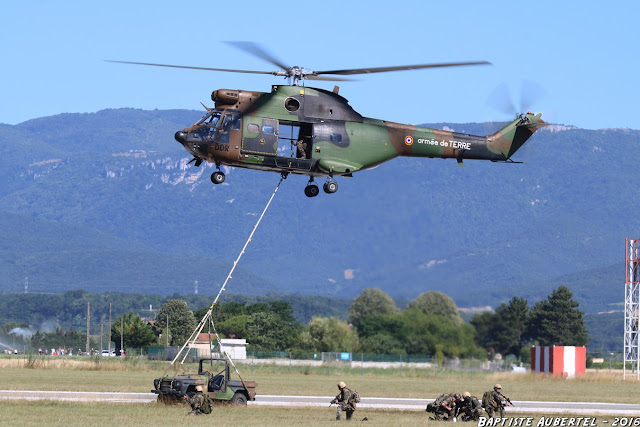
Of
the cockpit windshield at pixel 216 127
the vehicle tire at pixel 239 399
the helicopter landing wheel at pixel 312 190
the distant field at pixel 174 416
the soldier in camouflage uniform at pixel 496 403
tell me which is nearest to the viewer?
the distant field at pixel 174 416

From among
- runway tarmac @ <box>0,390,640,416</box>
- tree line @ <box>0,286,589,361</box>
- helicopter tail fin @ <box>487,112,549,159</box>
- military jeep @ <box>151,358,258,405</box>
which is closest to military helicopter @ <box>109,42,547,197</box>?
helicopter tail fin @ <box>487,112,549,159</box>

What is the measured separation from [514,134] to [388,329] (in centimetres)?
7567

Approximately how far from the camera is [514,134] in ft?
182

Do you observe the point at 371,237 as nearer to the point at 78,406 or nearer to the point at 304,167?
the point at 304,167

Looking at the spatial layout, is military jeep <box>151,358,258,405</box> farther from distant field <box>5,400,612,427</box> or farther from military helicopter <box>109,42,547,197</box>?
military helicopter <box>109,42,547,197</box>

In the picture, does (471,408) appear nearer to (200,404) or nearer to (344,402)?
(344,402)

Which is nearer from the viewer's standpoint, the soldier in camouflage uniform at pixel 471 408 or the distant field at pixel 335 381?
the soldier in camouflage uniform at pixel 471 408

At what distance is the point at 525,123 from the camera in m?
55.9

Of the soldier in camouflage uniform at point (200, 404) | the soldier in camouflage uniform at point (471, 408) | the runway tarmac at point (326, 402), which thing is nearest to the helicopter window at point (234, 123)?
the soldier in camouflage uniform at point (200, 404)

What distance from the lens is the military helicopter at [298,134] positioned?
4591 cm

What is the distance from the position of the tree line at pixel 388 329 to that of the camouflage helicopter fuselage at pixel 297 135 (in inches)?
2418

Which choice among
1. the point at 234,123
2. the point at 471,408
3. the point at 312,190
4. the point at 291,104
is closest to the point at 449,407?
the point at 471,408

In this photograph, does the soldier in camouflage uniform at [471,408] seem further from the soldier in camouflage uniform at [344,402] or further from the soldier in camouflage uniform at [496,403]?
the soldier in camouflage uniform at [344,402]

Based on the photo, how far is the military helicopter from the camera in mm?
45906
